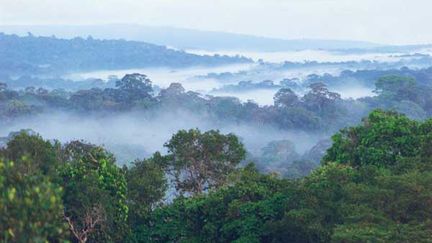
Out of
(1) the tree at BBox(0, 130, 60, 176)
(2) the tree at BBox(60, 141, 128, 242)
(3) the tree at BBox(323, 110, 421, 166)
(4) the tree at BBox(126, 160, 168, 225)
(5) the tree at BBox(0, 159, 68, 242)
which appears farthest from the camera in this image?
(3) the tree at BBox(323, 110, 421, 166)

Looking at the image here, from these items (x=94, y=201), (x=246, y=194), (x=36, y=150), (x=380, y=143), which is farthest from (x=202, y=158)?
(x=94, y=201)

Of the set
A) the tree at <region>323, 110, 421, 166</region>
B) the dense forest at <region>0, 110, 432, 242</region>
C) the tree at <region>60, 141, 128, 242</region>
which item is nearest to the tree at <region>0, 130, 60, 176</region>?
the dense forest at <region>0, 110, 432, 242</region>

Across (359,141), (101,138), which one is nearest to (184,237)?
(359,141)

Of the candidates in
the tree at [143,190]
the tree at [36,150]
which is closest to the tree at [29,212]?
the tree at [36,150]

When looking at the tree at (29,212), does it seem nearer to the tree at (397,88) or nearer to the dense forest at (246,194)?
the dense forest at (246,194)

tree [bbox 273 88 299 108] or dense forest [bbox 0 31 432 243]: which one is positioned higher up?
dense forest [bbox 0 31 432 243]

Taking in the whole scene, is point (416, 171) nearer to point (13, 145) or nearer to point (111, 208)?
point (111, 208)

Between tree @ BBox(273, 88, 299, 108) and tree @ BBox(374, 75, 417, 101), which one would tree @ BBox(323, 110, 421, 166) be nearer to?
tree @ BBox(374, 75, 417, 101)
